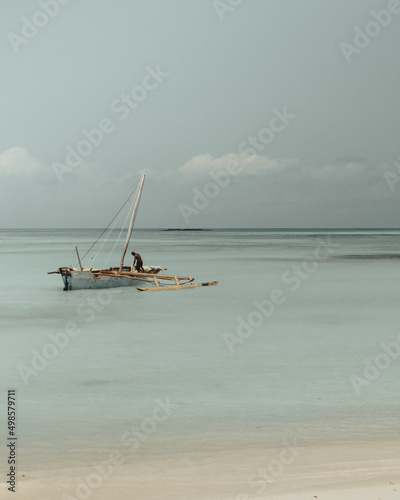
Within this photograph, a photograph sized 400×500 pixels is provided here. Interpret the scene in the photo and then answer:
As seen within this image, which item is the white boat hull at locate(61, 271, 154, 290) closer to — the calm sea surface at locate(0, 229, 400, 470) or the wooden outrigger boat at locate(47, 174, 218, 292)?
the wooden outrigger boat at locate(47, 174, 218, 292)

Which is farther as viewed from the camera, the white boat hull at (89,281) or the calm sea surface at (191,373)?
the white boat hull at (89,281)

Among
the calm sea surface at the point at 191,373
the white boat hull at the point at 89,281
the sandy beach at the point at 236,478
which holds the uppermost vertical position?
the white boat hull at the point at 89,281

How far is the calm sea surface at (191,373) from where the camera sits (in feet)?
25.6

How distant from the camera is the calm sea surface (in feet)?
25.6

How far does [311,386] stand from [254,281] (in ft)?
69.7

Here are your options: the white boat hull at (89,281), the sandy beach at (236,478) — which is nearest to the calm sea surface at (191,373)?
the sandy beach at (236,478)

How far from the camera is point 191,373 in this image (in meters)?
11.3

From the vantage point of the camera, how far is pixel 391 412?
29.0ft

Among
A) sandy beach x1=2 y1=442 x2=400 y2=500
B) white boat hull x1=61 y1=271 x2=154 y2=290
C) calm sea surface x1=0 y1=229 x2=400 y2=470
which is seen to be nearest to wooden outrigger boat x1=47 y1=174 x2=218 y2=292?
white boat hull x1=61 y1=271 x2=154 y2=290

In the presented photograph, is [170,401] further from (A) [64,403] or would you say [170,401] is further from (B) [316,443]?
(B) [316,443]

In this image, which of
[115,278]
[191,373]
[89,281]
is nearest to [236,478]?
[191,373]

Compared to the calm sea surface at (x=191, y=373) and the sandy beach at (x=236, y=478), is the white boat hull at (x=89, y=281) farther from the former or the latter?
the sandy beach at (x=236, y=478)

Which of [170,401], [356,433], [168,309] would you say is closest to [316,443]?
[356,433]

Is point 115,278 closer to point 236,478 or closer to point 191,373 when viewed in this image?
→ point 191,373
